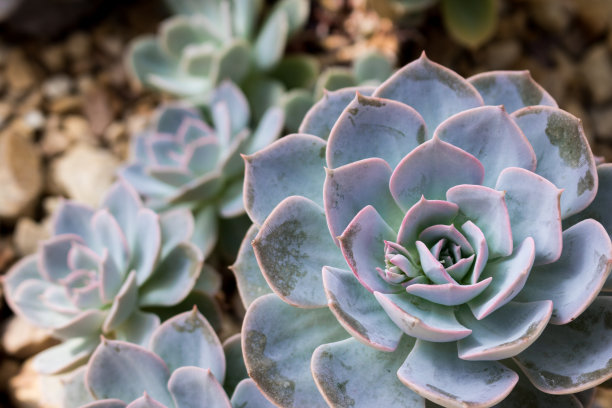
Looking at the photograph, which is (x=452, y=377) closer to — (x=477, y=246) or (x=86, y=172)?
(x=477, y=246)

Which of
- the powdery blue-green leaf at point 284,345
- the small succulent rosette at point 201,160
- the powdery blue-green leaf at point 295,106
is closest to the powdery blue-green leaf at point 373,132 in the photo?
the powdery blue-green leaf at point 284,345

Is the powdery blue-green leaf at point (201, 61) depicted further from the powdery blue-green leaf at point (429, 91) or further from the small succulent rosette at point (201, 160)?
the powdery blue-green leaf at point (429, 91)

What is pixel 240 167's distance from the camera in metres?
1.23

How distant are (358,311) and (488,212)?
20cm

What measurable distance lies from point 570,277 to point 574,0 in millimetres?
1439

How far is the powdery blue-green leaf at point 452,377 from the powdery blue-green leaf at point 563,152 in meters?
0.22

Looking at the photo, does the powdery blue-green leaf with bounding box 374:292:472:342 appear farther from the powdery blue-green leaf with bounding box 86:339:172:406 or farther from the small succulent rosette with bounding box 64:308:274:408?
the powdery blue-green leaf with bounding box 86:339:172:406

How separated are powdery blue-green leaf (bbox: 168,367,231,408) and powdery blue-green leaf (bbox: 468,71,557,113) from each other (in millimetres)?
552

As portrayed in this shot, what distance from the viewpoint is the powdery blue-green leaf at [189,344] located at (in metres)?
0.86

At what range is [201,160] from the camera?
123 centimetres

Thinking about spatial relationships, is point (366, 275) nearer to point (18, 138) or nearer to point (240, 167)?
point (240, 167)

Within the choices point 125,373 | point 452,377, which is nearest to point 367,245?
point 452,377

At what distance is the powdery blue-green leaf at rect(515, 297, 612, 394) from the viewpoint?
67 centimetres

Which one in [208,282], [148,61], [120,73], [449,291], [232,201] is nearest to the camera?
[449,291]
